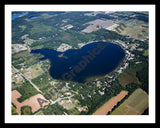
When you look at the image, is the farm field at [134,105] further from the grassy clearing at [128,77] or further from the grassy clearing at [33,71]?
the grassy clearing at [33,71]

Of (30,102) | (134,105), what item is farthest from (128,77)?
(30,102)

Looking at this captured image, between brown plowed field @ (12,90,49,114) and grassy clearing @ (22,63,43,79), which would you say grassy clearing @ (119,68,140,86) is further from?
grassy clearing @ (22,63,43,79)

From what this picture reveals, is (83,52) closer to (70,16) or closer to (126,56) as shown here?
(126,56)

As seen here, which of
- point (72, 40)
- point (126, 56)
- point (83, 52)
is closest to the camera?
point (126, 56)

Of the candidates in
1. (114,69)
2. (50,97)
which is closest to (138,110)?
(114,69)

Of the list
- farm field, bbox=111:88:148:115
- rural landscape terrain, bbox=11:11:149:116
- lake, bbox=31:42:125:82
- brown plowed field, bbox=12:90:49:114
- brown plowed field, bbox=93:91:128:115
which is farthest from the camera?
lake, bbox=31:42:125:82

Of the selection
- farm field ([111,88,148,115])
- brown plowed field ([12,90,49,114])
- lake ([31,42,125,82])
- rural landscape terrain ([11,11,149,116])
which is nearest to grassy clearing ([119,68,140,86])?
rural landscape terrain ([11,11,149,116])

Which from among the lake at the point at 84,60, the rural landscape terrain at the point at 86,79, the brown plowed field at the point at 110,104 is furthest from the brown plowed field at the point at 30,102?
the brown plowed field at the point at 110,104

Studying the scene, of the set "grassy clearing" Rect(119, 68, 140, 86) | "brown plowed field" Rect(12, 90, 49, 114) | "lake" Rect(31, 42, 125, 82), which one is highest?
"lake" Rect(31, 42, 125, 82)
